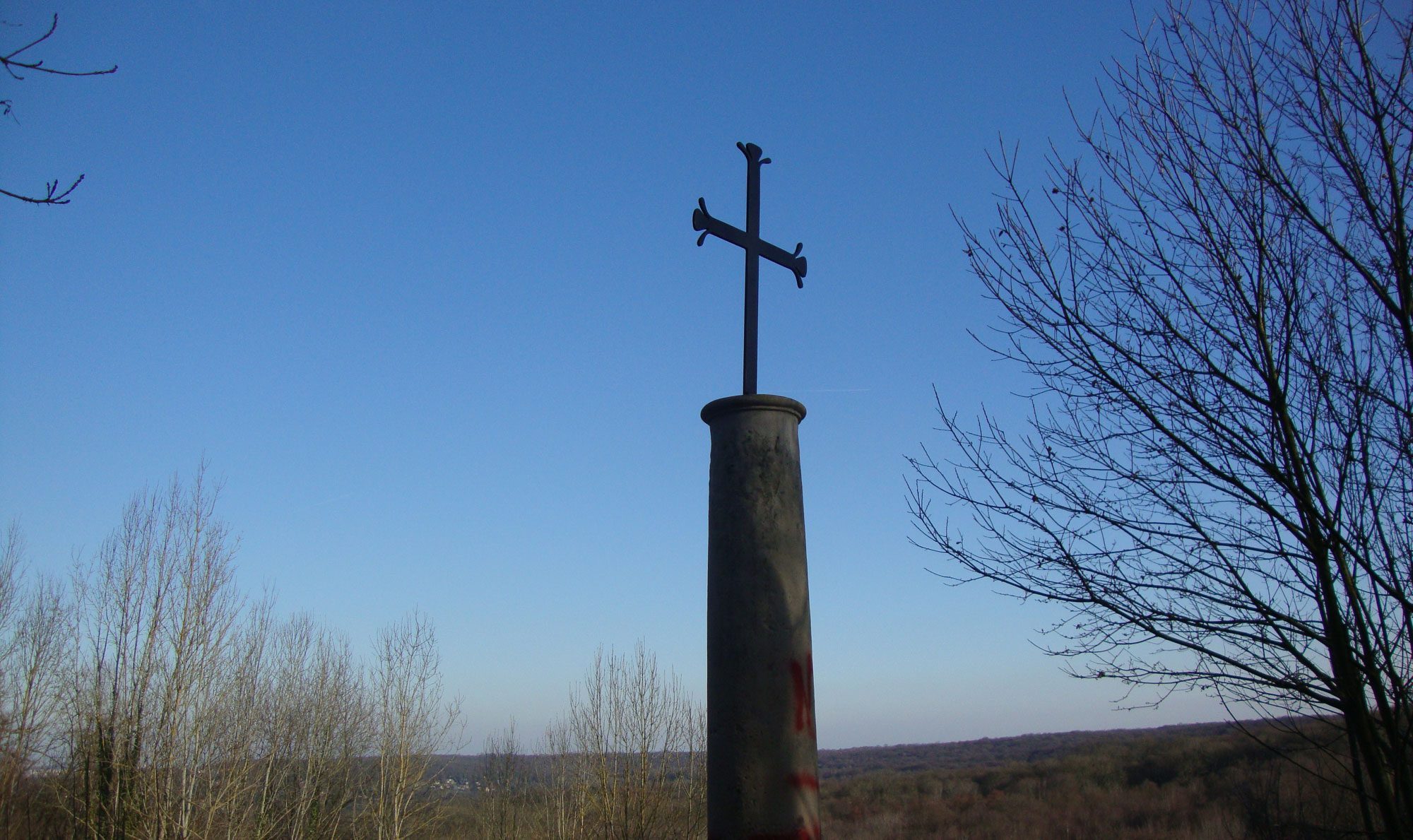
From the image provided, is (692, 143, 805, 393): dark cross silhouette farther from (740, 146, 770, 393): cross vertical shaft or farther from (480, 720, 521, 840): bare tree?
(480, 720, 521, 840): bare tree

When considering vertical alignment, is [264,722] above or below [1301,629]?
below

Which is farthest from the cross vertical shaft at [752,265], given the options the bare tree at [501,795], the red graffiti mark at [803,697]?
the bare tree at [501,795]

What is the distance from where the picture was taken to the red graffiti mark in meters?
3.02

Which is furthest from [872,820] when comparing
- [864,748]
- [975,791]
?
[864,748]

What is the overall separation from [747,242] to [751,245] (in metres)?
0.02

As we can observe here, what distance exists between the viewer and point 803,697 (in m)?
3.04

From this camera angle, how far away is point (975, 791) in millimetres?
33438

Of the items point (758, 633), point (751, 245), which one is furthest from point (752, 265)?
point (758, 633)

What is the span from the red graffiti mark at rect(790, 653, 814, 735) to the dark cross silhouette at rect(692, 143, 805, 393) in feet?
3.48

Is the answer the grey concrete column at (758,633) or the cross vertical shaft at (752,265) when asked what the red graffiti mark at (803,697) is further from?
the cross vertical shaft at (752,265)

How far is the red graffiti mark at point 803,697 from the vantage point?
119 inches

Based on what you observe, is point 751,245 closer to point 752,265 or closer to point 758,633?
point 752,265

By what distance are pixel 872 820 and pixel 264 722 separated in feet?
64.0

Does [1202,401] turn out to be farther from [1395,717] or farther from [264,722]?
[264,722]
